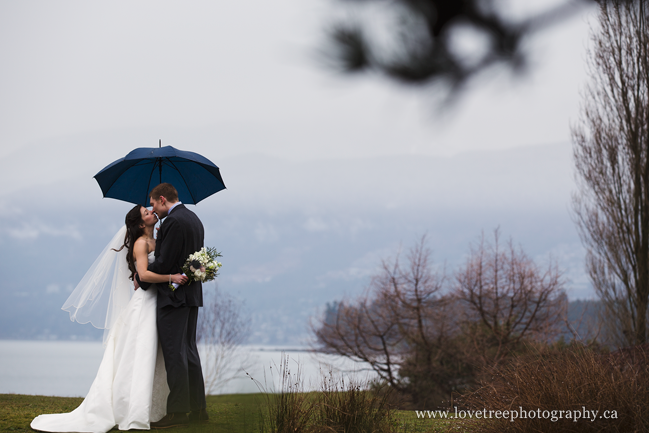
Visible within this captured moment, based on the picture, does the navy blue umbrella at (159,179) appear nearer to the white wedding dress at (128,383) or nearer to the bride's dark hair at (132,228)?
the bride's dark hair at (132,228)

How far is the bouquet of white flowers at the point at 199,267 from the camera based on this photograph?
4555mm

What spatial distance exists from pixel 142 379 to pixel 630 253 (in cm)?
918

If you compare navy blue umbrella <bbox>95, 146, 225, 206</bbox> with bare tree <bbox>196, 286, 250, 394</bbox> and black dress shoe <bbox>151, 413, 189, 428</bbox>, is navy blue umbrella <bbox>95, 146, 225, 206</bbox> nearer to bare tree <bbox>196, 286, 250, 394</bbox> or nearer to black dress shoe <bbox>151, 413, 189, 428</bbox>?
black dress shoe <bbox>151, 413, 189, 428</bbox>

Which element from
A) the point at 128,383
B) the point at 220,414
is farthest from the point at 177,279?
the point at 220,414

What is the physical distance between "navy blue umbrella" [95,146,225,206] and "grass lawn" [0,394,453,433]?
2164mm

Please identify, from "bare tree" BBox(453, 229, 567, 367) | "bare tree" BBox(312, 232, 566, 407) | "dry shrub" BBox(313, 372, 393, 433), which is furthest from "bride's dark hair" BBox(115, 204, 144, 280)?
"bare tree" BBox(453, 229, 567, 367)

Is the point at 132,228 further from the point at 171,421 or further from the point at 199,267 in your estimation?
the point at 171,421

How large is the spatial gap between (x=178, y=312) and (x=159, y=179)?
1.70 meters

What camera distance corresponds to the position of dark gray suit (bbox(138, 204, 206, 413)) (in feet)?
14.6

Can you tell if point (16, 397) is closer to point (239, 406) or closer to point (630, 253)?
point (239, 406)

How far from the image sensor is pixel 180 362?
4.49m

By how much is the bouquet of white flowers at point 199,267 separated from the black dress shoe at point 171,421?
3.57 feet

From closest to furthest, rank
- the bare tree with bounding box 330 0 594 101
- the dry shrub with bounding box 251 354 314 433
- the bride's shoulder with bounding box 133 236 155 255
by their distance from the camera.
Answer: the bare tree with bounding box 330 0 594 101
the dry shrub with bounding box 251 354 314 433
the bride's shoulder with bounding box 133 236 155 255

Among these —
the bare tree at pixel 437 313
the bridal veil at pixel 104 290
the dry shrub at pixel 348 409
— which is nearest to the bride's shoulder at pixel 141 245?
the bridal veil at pixel 104 290
